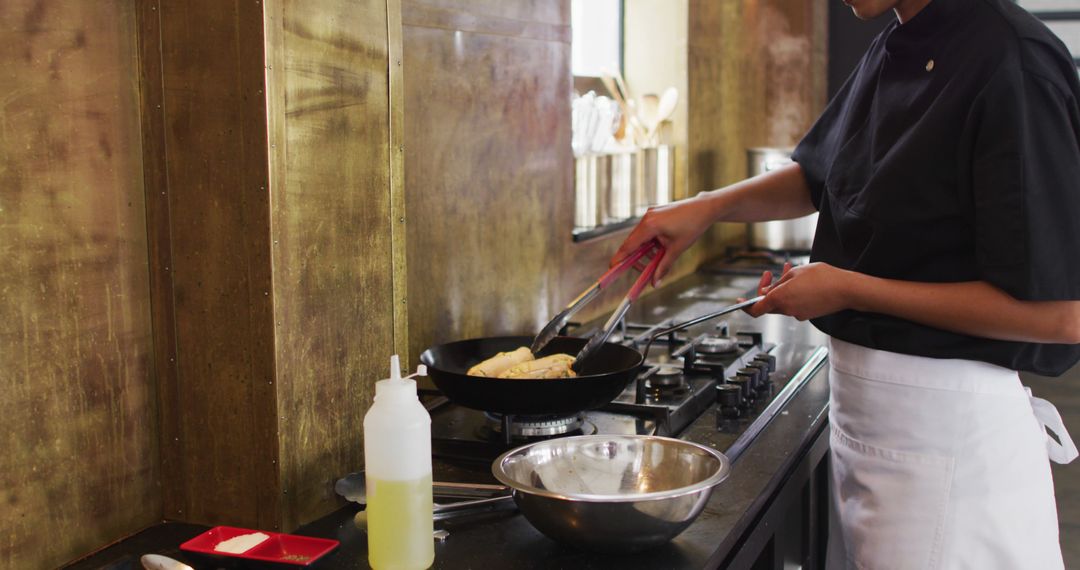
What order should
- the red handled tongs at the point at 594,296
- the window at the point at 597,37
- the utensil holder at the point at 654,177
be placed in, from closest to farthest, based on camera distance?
the red handled tongs at the point at 594,296 → the utensil holder at the point at 654,177 → the window at the point at 597,37

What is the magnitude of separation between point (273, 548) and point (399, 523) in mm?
193

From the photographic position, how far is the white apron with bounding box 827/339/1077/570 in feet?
5.32

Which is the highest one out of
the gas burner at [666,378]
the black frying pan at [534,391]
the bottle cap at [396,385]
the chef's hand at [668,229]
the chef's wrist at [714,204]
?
the chef's wrist at [714,204]

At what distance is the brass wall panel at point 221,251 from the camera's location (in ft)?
4.57

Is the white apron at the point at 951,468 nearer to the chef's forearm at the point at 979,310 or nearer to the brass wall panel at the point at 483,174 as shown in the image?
the chef's forearm at the point at 979,310

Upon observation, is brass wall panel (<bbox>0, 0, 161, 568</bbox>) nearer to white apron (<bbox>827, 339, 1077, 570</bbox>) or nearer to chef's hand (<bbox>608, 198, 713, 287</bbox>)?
chef's hand (<bbox>608, 198, 713, 287</bbox>)

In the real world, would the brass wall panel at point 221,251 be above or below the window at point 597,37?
below

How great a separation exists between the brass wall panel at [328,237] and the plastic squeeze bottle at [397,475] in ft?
0.71

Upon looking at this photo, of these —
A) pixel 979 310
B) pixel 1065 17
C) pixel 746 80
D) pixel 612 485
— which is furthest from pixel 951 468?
pixel 1065 17

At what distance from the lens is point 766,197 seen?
84.0 inches

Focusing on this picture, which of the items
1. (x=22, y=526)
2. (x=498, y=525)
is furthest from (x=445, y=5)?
(x=22, y=526)

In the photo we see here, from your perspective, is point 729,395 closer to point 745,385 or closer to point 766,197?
point 745,385

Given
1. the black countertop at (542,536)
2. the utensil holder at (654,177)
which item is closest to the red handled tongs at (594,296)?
the black countertop at (542,536)

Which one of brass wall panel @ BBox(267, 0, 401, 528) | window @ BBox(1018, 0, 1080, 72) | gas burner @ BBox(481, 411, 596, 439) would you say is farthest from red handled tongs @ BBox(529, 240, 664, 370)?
window @ BBox(1018, 0, 1080, 72)
